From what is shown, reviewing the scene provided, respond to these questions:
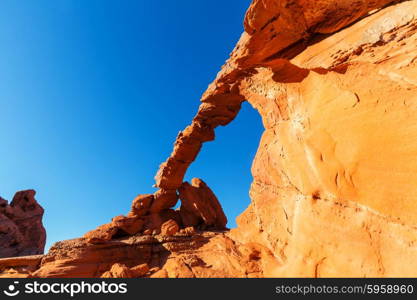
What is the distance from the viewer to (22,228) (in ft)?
97.1

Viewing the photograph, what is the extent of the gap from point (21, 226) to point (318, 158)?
38854mm

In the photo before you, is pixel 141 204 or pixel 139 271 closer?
pixel 139 271

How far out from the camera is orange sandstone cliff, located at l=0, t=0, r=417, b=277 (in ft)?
16.0

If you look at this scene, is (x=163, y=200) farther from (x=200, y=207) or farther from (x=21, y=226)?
(x=21, y=226)

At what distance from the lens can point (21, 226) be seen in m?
29.6

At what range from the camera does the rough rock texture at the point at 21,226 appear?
26156 mm

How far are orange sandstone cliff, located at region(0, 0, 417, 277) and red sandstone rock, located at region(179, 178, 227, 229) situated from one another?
10.8 feet

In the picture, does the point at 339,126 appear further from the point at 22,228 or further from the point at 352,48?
the point at 22,228

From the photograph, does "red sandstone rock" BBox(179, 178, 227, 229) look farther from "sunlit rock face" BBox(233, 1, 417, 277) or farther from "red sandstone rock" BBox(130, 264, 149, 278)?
"sunlit rock face" BBox(233, 1, 417, 277)

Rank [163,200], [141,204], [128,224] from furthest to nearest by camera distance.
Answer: [163,200], [141,204], [128,224]

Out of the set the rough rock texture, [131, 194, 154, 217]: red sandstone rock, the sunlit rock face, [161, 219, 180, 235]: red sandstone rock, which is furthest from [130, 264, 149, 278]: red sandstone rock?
the rough rock texture

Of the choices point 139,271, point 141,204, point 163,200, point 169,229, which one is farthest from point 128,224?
point 139,271

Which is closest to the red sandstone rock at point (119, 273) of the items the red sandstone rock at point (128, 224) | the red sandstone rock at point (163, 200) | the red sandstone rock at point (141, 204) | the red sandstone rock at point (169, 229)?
the red sandstone rock at point (169, 229)

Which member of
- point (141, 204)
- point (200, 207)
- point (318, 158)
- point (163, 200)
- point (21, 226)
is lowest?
point (318, 158)
